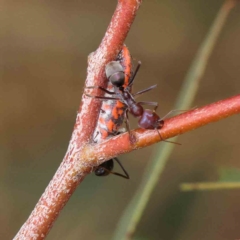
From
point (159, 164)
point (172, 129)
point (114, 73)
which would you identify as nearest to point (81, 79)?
point (159, 164)

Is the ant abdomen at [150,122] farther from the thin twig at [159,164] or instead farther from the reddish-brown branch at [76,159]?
the thin twig at [159,164]

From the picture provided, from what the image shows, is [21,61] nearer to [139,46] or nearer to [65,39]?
[65,39]

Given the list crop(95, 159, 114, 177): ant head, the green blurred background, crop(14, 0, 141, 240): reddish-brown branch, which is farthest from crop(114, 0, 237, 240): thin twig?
the green blurred background

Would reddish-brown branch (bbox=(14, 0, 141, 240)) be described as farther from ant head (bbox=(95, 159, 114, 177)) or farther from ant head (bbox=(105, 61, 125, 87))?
ant head (bbox=(95, 159, 114, 177))

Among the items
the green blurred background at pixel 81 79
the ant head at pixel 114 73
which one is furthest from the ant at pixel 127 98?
the green blurred background at pixel 81 79

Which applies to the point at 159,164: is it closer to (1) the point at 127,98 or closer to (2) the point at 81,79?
(1) the point at 127,98
